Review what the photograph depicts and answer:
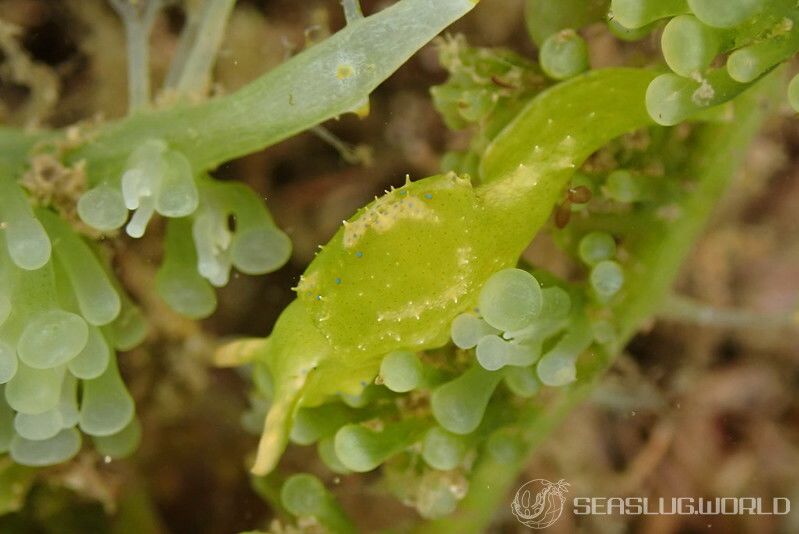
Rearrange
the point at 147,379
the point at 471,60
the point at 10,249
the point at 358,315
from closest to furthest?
the point at 358,315
the point at 10,249
the point at 471,60
the point at 147,379

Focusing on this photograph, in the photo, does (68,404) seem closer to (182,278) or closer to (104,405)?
Result: (104,405)

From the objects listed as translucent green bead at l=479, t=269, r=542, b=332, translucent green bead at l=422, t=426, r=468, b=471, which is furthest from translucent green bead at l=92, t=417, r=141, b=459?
translucent green bead at l=479, t=269, r=542, b=332

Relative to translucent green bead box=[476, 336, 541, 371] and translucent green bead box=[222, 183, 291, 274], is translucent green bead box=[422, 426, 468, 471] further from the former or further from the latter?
translucent green bead box=[222, 183, 291, 274]

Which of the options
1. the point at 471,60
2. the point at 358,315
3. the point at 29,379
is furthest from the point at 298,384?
the point at 471,60

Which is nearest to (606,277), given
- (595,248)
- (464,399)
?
(595,248)

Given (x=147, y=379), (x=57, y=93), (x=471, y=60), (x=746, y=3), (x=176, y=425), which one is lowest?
(x=176, y=425)

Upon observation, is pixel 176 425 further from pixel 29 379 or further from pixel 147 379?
pixel 29 379

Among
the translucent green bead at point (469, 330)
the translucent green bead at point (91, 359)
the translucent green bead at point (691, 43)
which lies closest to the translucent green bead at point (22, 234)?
the translucent green bead at point (91, 359)
